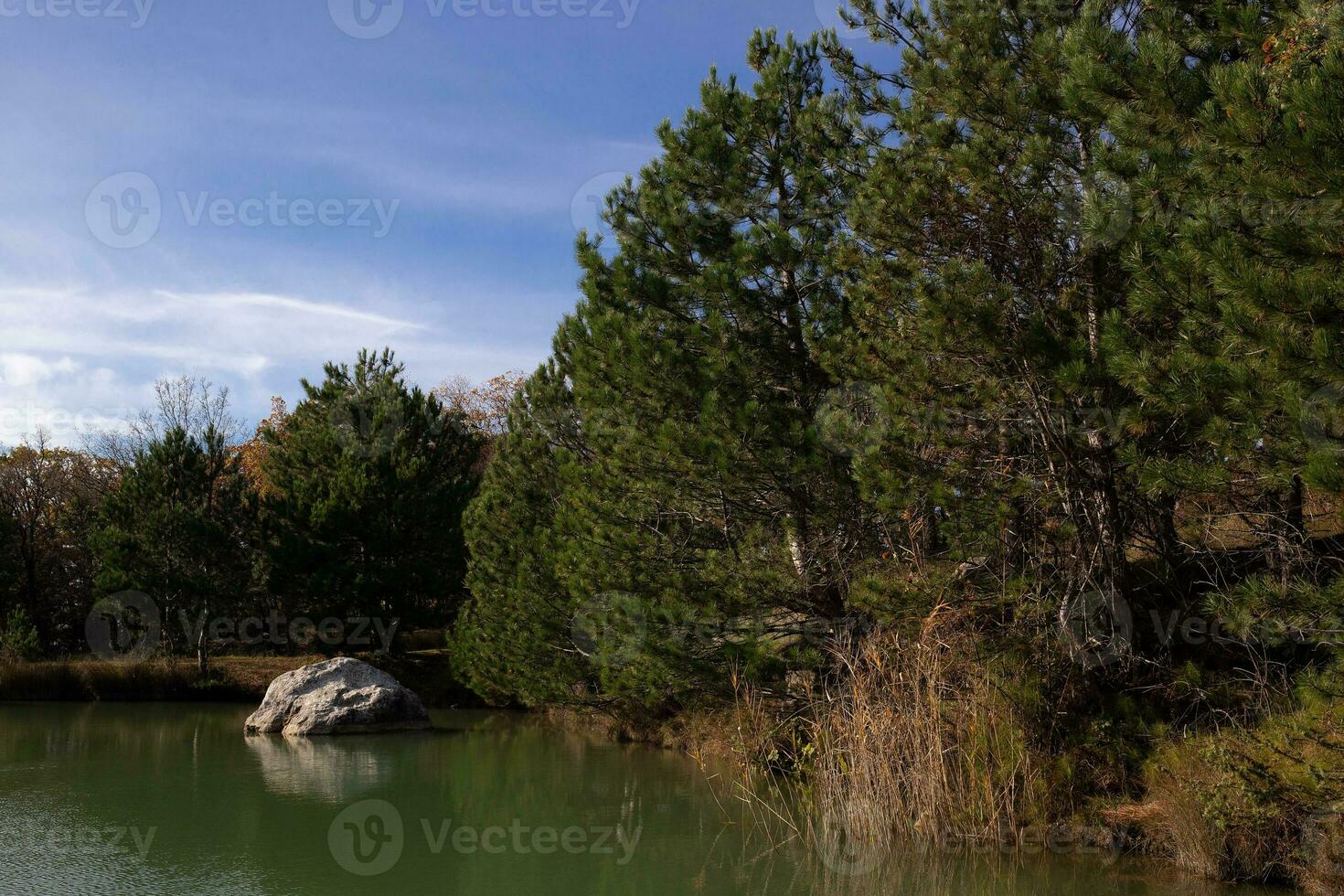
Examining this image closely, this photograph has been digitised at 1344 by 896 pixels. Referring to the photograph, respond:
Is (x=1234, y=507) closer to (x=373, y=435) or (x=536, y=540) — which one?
(x=536, y=540)

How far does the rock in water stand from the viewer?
54.7 feet

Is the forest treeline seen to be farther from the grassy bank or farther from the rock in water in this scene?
the grassy bank

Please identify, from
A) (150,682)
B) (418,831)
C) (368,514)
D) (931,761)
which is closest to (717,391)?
(931,761)

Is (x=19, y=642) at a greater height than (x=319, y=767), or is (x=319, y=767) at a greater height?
(x=19, y=642)

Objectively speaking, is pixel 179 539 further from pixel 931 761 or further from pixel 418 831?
pixel 931 761

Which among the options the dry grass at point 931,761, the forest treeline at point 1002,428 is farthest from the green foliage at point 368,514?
the dry grass at point 931,761

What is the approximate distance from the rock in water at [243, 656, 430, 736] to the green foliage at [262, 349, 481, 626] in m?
4.57

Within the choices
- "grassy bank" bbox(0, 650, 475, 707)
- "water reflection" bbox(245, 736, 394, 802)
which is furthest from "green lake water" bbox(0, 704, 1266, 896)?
"grassy bank" bbox(0, 650, 475, 707)

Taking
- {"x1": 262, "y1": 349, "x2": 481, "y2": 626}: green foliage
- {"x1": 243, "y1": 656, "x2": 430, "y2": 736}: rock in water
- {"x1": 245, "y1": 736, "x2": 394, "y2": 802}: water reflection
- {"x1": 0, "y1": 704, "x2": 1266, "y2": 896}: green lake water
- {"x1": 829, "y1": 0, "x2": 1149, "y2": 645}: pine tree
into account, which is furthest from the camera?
{"x1": 262, "y1": 349, "x2": 481, "y2": 626}: green foliage

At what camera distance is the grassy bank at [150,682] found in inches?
886

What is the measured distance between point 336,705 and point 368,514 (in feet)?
21.6

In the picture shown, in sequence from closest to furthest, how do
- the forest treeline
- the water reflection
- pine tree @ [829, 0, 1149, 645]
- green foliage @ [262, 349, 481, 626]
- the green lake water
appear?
1. the forest treeline
2. the green lake water
3. pine tree @ [829, 0, 1149, 645]
4. the water reflection
5. green foliage @ [262, 349, 481, 626]

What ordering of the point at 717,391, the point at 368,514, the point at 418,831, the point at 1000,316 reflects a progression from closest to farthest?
the point at 1000,316
the point at 418,831
the point at 717,391
the point at 368,514

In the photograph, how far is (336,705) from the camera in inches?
663
